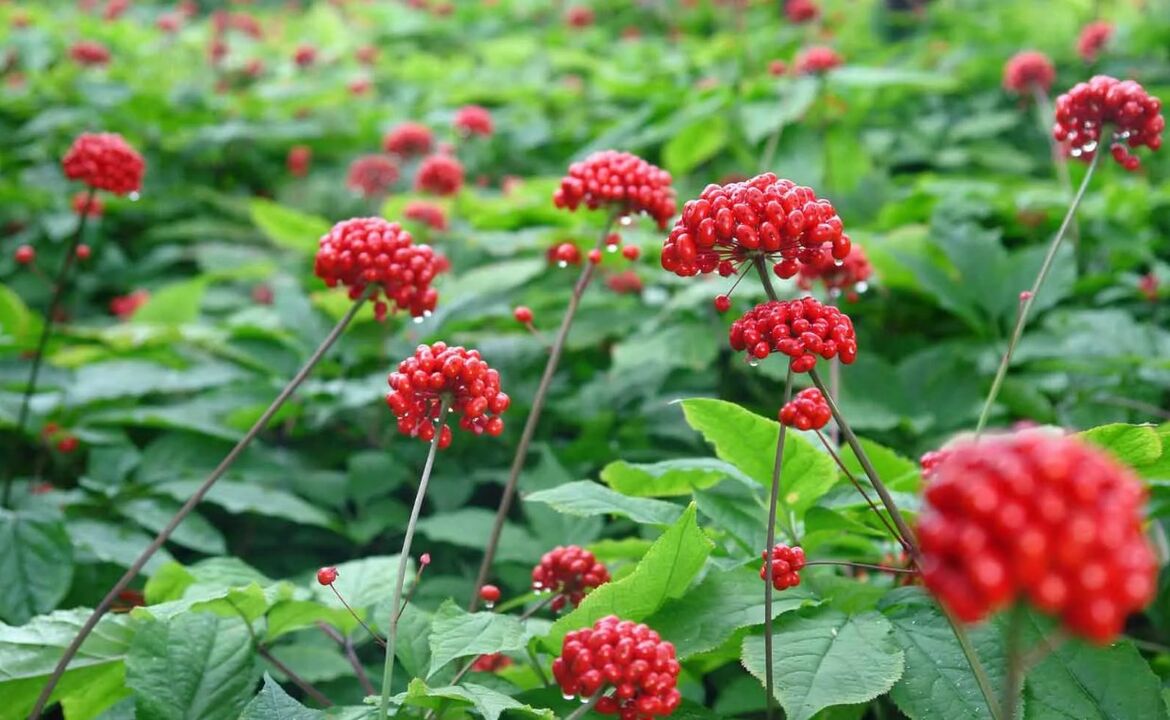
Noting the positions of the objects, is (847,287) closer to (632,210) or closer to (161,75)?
(632,210)

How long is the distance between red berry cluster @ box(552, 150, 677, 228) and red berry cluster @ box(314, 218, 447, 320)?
0.45 meters

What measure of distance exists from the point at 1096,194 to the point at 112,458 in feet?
Answer: 14.4

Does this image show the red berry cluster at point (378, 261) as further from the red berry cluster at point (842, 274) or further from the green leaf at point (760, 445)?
the red berry cluster at point (842, 274)

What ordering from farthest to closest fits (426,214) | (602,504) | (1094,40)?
(1094,40) < (426,214) < (602,504)

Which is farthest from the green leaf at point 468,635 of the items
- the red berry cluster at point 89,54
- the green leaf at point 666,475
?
the red berry cluster at point 89,54

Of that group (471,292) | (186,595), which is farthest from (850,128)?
(186,595)

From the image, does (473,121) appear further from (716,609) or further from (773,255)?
(716,609)

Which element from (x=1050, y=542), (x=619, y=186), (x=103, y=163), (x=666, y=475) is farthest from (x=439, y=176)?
(x=1050, y=542)

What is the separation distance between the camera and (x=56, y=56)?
744 cm

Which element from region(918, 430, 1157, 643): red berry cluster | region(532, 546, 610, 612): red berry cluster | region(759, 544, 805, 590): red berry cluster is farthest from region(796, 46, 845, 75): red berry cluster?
region(918, 430, 1157, 643): red berry cluster

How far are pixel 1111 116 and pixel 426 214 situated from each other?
3.05 metres

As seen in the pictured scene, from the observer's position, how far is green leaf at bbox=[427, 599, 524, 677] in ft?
5.97

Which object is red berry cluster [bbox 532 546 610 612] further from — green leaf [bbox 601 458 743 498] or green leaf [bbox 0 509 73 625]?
green leaf [bbox 0 509 73 625]

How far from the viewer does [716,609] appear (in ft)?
6.46
